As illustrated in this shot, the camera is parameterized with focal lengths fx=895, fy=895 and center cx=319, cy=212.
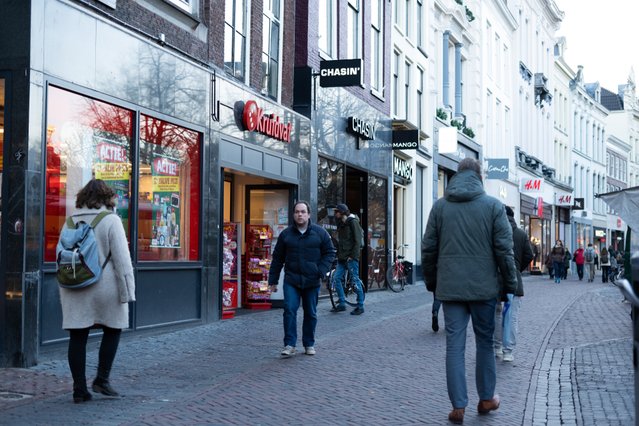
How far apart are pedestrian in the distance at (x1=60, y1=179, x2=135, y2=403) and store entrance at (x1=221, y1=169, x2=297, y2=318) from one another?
817cm

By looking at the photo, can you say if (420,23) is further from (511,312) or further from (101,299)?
(101,299)

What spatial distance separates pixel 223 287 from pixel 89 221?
7.39 metres

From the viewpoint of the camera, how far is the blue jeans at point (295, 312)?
32.3 feet

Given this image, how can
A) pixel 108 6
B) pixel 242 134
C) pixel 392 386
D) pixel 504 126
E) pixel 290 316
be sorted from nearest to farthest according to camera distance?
pixel 392 386 < pixel 290 316 < pixel 108 6 < pixel 242 134 < pixel 504 126

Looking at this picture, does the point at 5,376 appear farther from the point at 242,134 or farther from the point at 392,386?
the point at 242,134

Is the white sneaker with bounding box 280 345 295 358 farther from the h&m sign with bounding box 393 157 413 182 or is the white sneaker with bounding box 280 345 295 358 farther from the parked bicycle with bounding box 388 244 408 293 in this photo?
the h&m sign with bounding box 393 157 413 182

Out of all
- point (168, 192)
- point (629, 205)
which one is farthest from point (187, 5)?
point (629, 205)

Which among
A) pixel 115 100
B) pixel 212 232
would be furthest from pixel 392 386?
pixel 212 232

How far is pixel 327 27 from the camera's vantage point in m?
19.8

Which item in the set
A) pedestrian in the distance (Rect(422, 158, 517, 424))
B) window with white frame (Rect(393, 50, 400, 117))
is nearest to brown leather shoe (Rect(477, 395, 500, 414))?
pedestrian in the distance (Rect(422, 158, 517, 424))

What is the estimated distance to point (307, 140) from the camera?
58.4ft

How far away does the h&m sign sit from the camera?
25403 mm

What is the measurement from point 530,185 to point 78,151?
3679 centimetres

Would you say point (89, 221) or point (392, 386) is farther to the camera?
point (392, 386)
